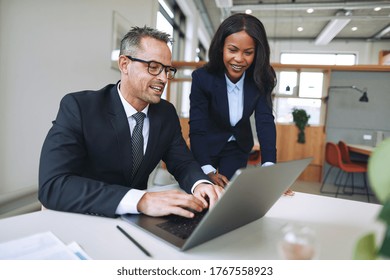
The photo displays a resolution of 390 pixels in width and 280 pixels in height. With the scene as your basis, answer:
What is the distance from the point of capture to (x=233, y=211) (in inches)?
25.8

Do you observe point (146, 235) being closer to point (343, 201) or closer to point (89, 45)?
point (343, 201)

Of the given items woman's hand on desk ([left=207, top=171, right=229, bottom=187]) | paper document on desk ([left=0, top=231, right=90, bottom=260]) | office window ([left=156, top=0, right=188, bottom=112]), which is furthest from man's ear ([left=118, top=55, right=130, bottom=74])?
office window ([left=156, top=0, right=188, bottom=112])

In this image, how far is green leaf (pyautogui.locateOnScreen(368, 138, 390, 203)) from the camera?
0.24m

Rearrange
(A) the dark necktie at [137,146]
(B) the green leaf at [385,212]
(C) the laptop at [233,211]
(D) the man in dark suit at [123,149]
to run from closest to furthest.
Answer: (B) the green leaf at [385,212] → (C) the laptop at [233,211] → (D) the man in dark suit at [123,149] → (A) the dark necktie at [137,146]

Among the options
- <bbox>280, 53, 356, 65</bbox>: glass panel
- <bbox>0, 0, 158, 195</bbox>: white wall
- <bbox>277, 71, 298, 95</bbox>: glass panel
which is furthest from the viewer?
<bbox>280, 53, 356, 65</bbox>: glass panel

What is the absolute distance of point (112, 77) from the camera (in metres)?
3.26

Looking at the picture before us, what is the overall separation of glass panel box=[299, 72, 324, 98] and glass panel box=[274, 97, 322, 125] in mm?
112

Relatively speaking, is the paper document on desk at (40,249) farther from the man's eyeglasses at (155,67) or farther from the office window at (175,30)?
the office window at (175,30)

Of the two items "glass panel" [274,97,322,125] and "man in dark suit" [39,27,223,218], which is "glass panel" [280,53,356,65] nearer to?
"glass panel" [274,97,322,125]

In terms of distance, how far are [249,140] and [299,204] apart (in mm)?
698

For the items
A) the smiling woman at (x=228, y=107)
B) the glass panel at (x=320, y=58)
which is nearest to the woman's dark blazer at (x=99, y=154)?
the smiling woman at (x=228, y=107)

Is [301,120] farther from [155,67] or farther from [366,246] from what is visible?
[366,246]

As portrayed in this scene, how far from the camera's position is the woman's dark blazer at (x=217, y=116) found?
1559 mm

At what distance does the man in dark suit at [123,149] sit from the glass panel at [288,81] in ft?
13.4
